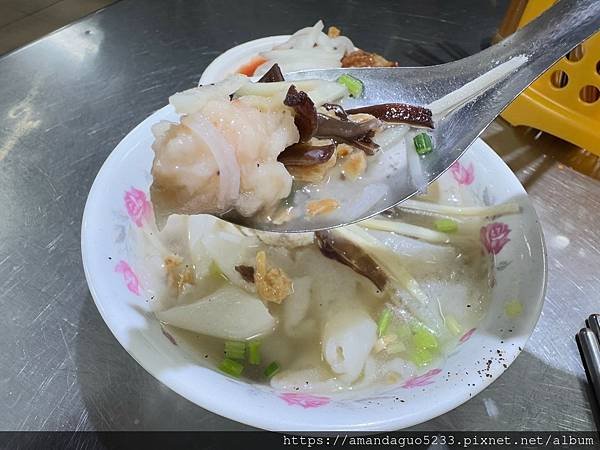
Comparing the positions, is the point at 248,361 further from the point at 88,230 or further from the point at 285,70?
the point at 285,70

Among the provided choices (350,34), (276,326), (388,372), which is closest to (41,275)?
(276,326)

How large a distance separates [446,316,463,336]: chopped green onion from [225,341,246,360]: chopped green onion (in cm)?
46

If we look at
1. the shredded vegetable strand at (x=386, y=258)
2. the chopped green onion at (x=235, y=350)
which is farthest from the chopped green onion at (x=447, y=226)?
the chopped green onion at (x=235, y=350)

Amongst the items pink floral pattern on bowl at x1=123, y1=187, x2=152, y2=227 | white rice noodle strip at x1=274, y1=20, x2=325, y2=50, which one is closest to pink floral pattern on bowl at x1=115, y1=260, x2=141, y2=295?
pink floral pattern on bowl at x1=123, y1=187, x2=152, y2=227

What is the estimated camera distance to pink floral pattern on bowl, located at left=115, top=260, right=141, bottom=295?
1.13 meters

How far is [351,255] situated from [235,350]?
378 millimetres

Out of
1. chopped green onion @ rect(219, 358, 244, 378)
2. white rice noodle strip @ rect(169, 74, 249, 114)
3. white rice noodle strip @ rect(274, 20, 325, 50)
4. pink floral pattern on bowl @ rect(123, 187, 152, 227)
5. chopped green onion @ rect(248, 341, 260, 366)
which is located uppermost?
white rice noodle strip @ rect(169, 74, 249, 114)

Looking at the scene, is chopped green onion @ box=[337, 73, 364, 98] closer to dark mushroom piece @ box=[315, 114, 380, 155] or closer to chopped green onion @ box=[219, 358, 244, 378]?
dark mushroom piece @ box=[315, 114, 380, 155]

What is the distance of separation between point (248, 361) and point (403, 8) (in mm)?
2192

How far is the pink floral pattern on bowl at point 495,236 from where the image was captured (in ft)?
4.25

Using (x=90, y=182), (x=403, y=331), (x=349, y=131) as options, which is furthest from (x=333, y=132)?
(x=90, y=182)

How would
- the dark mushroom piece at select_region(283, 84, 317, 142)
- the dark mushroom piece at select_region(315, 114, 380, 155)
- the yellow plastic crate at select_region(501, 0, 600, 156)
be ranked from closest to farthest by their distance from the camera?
the dark mushroom piece at select_region(283, 84, 317, 142)
the dark mushroom piece at select_region(315, 114, 380, 155)
the yellow plastic crate at select_region(501, 0, 600, 156)

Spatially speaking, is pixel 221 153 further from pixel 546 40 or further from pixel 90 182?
pixel 90 182

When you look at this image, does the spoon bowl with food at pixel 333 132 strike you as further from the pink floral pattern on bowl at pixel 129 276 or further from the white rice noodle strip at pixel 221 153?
the pink floral pattern on bowl at pixel 129 276
